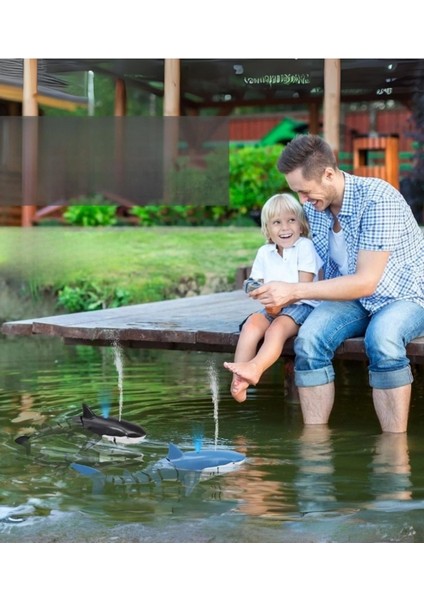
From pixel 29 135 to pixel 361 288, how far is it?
2.95 meters

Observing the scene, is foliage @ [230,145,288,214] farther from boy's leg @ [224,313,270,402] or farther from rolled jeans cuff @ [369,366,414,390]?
rolled jeans cuff @ [369,366,414,390]

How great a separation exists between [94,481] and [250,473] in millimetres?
550

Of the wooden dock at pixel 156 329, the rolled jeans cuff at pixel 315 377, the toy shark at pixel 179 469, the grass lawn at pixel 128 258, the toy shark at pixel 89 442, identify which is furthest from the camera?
the grass lawn at pixel 128 258

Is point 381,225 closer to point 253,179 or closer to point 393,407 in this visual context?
point 393,407

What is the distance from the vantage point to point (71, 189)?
22.2 feet

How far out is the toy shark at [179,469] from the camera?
3.97 metres

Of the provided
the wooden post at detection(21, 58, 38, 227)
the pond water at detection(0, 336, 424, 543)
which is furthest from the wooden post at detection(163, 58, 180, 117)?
the pond water at detection(0, 336, 424, 543)

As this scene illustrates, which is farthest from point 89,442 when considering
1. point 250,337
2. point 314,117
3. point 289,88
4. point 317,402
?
point 314,117

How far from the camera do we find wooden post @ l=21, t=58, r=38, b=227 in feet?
21.2

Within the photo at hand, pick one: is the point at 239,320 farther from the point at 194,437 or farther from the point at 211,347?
the point at 194,437

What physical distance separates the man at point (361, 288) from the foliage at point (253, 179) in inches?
312

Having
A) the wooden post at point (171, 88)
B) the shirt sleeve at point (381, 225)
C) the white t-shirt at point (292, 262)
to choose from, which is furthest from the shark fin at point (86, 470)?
the wooden post at point (171, 88)

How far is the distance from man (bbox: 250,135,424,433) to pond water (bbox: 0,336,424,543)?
273 millimetres

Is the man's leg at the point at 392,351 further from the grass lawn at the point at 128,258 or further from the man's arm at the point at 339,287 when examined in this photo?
the grass lawn at the point at 128,258
